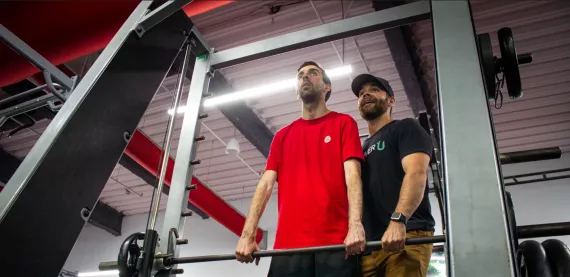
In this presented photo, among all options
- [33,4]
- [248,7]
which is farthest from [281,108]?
[33,4]

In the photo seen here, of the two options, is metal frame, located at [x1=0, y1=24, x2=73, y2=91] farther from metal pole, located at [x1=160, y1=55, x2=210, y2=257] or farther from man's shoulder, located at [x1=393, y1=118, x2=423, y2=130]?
man's shoulder, located at [x1=393, y1=118, x2=423, y2=130]

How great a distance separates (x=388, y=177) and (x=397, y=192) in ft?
0.23

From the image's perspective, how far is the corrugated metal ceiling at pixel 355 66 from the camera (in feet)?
16.3

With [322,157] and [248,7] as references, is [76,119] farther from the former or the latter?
[248,7]

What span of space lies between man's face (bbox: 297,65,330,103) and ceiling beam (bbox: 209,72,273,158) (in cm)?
396

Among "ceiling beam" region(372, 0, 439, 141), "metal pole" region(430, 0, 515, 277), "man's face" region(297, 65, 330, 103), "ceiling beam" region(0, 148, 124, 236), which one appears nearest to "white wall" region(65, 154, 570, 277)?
"ceiling beam" region(0, 148, 124, 236)

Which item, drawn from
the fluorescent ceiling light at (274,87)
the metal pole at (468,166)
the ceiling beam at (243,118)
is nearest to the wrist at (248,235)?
the metal pole at (468,166)

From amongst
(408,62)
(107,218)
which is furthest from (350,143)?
(107,218)

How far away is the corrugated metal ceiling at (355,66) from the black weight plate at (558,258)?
3.88 m

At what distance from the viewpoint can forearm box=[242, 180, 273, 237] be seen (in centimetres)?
165

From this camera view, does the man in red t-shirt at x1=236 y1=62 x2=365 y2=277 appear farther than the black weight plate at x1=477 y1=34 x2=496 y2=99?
Yes

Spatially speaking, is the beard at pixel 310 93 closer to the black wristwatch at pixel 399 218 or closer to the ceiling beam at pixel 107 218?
the black wristwatch at pixel 399 218

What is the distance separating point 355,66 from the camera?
18.7ft

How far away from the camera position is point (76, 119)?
1.35 meters
